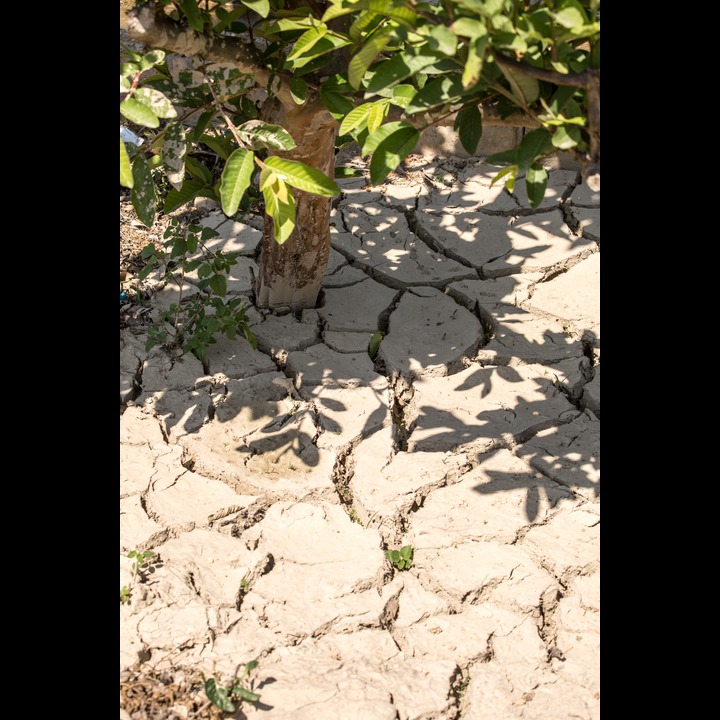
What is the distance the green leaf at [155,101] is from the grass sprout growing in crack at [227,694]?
43.7 inches

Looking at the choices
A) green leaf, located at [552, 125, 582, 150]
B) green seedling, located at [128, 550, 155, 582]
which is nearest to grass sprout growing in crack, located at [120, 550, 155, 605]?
green seedling, located at [128, 550, 155, 582]

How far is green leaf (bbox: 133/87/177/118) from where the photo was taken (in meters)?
1.77

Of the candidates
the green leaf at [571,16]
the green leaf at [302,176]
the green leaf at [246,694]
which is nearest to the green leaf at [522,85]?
the green leaf at [571,16]

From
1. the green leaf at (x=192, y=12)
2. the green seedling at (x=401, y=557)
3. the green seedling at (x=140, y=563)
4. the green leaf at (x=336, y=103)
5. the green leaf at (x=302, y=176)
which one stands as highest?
the green leaf at (x=192, y=12)

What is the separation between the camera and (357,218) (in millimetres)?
3787

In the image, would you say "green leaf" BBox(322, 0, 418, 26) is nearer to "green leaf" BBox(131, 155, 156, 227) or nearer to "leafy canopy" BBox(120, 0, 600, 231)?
"leafy canopy" BBox(120, 0, 600, 231)

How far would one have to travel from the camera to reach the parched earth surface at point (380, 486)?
76.0 inches

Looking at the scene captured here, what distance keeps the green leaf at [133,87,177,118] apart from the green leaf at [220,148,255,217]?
0.16 m

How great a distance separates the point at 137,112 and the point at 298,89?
2.11ft

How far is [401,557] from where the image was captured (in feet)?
7.37

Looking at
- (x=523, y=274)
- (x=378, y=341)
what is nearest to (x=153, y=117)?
(x=378, y=341)

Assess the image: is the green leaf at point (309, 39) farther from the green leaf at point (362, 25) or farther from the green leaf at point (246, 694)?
the green leaf at point (246, 694)

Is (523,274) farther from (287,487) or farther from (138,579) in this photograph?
(138,579)

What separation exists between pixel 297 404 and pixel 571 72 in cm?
144
